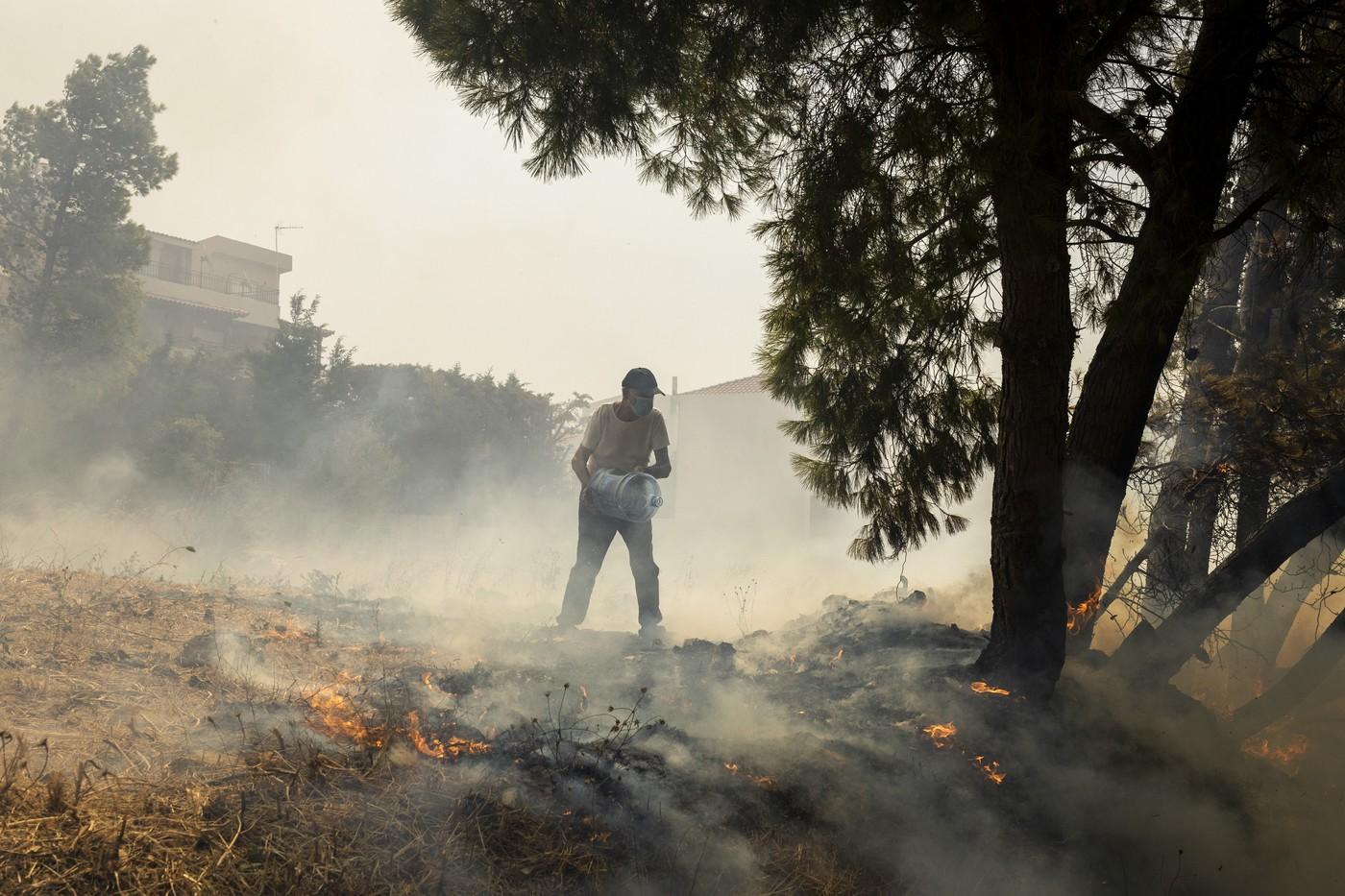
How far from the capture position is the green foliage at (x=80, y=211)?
60.2 feet

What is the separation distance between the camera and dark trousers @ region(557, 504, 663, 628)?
282 inches

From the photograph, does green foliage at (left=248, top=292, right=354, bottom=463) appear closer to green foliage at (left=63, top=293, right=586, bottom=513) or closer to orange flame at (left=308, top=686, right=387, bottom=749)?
green foliage at (left=63, top=293, right=586, bottom=513)

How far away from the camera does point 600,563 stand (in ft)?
23.7

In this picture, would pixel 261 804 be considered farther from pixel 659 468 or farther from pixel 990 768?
pixel 659 468

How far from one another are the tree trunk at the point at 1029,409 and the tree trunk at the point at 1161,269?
36 cm

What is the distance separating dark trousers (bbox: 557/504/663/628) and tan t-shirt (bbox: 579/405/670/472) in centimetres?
42

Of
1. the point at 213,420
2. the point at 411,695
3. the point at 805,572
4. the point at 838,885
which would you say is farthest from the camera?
the point at 213,420

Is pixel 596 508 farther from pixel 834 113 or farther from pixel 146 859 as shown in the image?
pixel 146 859

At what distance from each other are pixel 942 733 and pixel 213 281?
1519 inches

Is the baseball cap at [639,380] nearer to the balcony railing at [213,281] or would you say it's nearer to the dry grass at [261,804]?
the dry grass at [261,804]

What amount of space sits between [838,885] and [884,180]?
353cm

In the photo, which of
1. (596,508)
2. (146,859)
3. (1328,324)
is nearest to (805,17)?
(596,508)

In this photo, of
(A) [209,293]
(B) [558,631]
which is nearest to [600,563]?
(B) [558,631]

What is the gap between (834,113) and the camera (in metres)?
5.35
